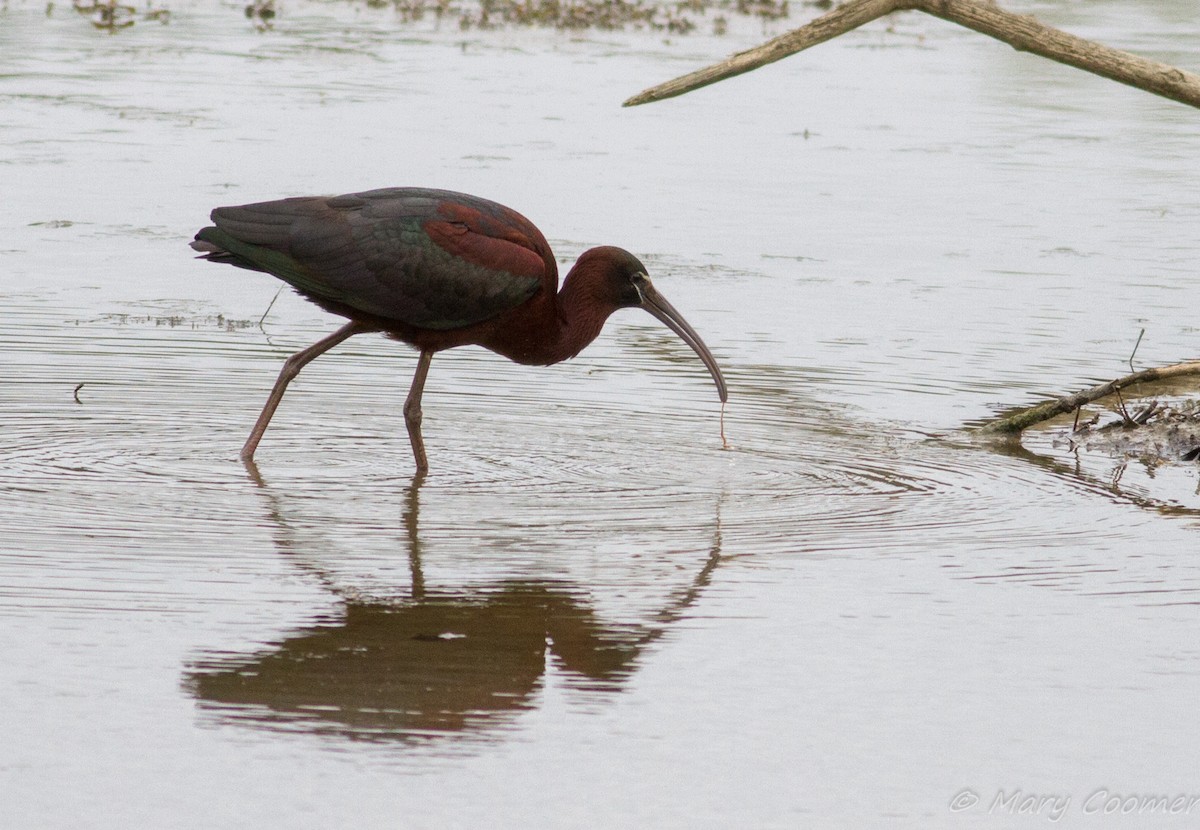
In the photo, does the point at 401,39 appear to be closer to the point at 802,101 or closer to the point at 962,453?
the point at 802,101

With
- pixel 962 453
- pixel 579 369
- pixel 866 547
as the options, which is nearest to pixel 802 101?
pixel 579 369

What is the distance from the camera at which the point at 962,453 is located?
836 centimetres

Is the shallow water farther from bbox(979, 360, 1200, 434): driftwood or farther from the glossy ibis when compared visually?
the glossy ibis

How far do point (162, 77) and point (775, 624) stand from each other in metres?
15.3

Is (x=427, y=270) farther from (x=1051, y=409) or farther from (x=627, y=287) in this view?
(x=1051, y=409)

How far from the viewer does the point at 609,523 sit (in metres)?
6.96

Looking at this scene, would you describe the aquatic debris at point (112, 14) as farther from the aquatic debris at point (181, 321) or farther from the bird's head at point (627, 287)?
the bird's head at point (627, 287)

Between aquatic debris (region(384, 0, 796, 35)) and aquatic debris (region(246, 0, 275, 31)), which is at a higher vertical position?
aquatic debris (region(384, 0, 796, 35))

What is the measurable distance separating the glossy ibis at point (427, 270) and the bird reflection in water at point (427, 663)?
1765 millimetres

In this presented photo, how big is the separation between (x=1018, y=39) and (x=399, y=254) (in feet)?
8.67

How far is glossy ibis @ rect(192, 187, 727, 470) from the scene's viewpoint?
7.86 metres

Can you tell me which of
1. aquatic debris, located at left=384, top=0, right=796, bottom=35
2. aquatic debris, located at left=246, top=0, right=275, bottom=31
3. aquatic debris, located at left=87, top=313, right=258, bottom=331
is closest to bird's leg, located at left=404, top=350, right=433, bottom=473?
aquatic debris, located at left=87, top=313, right=258, bottom=331

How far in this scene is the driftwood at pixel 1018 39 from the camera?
25.7ft

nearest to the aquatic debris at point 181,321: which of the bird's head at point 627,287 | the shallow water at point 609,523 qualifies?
the shallow water at point 609,523
